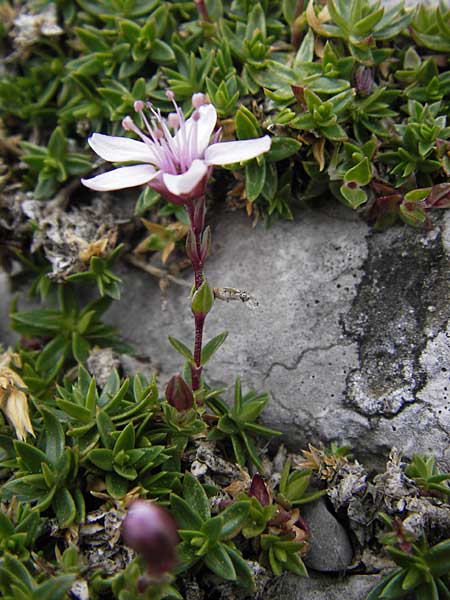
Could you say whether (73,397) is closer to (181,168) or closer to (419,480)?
(181,168)

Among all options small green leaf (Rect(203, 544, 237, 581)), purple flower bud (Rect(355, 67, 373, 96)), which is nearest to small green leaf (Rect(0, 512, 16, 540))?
small green leaf (Rect(203, 544, 237, 581))

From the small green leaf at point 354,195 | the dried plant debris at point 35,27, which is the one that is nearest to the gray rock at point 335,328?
the small green leaf at point 354,195

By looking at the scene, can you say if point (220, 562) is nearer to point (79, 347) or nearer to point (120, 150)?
point (79, 347)

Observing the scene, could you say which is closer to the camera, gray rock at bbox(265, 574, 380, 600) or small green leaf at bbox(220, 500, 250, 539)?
small green leaf at bbox(220, 500, 250, 539)

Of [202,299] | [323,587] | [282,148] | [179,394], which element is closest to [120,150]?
[202,299]

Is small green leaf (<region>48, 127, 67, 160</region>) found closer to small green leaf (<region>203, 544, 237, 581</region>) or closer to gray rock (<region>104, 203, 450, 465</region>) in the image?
gray rock (<region>104, 203, 450, 465</region>)
